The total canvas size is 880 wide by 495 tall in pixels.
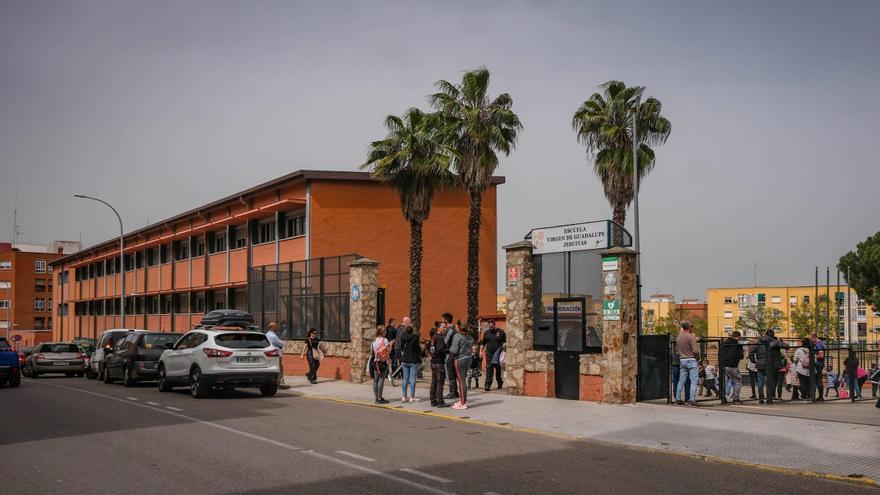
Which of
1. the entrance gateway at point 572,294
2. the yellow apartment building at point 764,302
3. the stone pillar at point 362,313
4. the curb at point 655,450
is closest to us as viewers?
the curb at point 655,450

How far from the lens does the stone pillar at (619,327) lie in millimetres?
16234

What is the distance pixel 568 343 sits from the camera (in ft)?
57.8

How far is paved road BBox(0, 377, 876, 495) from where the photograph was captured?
8727 millimetres

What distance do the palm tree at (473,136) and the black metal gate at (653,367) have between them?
15.0 meters

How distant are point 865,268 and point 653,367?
194 ft

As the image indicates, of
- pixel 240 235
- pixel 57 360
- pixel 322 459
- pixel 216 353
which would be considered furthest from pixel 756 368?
pixel 240 235

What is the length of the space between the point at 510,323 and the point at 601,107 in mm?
17153

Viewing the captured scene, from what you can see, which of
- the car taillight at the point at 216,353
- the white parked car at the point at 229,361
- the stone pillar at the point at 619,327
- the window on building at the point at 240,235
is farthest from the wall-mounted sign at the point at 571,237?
the window on building at the point at 240,235

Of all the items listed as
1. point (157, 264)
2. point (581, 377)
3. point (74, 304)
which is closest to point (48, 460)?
point (581, 377)

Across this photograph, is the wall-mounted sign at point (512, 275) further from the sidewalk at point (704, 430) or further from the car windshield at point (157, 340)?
the car windshield at point (157, 340)

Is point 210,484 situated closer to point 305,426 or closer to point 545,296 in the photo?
point 305,426

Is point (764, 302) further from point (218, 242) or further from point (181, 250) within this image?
point (218, 242)

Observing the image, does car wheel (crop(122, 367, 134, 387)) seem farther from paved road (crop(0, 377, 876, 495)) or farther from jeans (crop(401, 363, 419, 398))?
jeans (crop(401, 363, 419, 398))

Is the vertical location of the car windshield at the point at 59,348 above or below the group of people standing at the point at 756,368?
below
